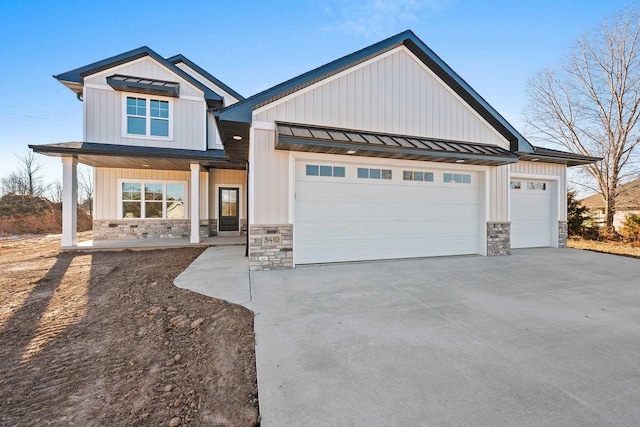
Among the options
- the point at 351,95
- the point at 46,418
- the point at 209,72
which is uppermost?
the point at 209,72

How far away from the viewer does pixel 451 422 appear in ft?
5.99

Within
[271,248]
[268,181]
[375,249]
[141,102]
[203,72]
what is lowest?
[375,249]

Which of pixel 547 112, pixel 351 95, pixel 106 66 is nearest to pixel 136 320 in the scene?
pixel 351 95

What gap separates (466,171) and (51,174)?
1641 inches

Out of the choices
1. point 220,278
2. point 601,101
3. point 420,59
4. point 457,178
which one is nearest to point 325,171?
point 220,278

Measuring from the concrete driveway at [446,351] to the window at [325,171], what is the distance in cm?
260

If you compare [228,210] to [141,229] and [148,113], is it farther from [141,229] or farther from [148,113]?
[148,113]

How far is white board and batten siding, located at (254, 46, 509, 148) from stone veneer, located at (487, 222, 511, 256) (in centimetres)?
248

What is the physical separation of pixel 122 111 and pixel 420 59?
10.8 meters

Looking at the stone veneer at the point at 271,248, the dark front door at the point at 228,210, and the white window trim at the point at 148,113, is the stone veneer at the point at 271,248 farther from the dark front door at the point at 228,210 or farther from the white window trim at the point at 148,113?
the white window trim at the point at 148,113

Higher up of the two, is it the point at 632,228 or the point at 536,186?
the point at 536,186

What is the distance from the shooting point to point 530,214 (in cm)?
982

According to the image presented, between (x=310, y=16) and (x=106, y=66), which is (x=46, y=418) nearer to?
(x=310, y=16)

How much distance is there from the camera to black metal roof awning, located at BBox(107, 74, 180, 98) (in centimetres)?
1018
